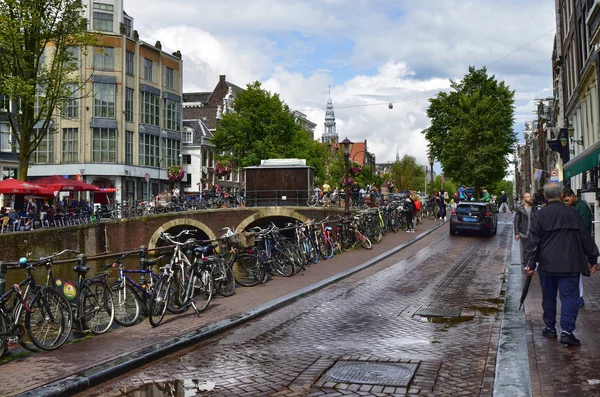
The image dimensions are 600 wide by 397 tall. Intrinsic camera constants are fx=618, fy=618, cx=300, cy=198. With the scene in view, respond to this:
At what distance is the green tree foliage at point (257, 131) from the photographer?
50156 millimetres

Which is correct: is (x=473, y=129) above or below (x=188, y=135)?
below

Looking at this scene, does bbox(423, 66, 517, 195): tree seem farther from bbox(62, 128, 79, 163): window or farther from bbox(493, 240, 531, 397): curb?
bbox(493, 240, 531, 397): curb

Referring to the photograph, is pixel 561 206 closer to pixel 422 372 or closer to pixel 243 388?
pixel 422 372

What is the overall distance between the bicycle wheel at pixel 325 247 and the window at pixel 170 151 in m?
34.6

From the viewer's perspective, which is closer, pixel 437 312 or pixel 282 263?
pixel 437 312

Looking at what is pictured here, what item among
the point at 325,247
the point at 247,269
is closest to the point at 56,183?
the point at 325,247

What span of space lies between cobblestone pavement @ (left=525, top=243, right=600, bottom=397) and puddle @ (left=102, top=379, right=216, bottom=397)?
9.31ft

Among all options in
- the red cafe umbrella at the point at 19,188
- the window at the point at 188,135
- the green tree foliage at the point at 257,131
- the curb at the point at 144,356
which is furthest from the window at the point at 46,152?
the curb at the point at 144,356

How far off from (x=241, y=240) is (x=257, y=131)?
128 feet

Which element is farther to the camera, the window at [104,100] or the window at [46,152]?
the window at [46,152]

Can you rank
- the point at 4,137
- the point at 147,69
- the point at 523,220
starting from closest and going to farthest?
the point at 523,220 → the point at 4,137 → the point at 147,69

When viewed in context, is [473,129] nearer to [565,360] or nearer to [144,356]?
[565,360]

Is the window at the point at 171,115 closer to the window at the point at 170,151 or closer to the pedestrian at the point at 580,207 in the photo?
the window at the point at 170,151

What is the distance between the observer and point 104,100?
4450cm
